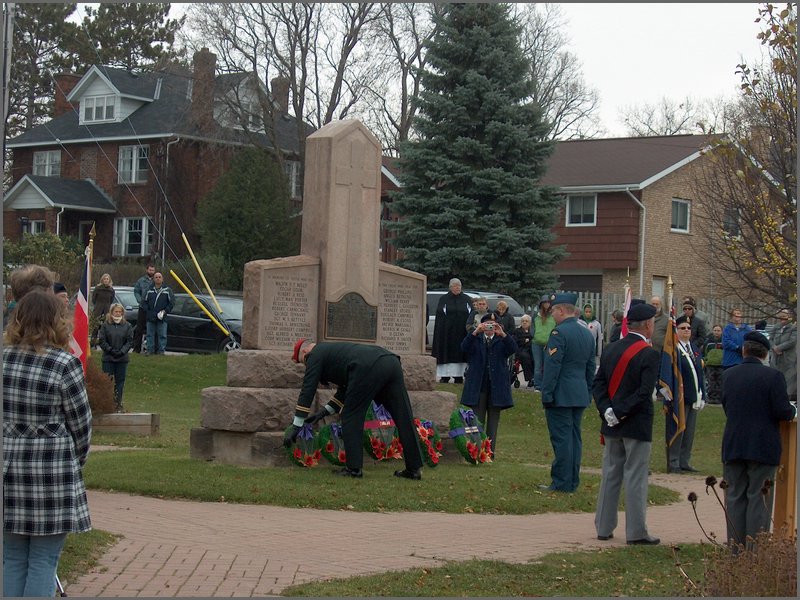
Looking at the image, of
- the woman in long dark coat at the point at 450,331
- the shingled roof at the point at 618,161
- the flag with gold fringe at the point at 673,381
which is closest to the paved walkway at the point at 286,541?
the flag with gold fringe at the point at 673,381

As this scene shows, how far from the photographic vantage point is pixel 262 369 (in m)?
14.1

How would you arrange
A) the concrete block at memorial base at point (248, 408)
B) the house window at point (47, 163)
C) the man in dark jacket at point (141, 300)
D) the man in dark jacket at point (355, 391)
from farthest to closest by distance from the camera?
the house window at point (47, 163) → the man in dark jacket at point (141, 300) → the concrete block at memorial base at point (248, 408) → the man in dark jacket at point (355, 391)

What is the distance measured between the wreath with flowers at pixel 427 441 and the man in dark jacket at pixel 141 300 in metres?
14.4

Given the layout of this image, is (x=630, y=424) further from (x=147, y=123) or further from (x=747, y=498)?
(x=147, y=123)

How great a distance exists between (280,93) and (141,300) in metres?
21.9

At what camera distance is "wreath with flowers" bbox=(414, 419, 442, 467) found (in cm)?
1463

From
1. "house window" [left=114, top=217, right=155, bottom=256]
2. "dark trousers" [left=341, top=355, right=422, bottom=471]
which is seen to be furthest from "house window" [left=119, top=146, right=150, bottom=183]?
"dark trousers" [left=341, top=355, right=422, bottom=471]

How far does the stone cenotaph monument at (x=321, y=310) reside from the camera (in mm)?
14062

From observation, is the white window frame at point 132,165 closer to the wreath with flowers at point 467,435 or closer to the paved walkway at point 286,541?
the wreath with flowers at point 467,435

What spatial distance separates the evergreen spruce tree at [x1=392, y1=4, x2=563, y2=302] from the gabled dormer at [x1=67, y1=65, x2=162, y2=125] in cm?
2180

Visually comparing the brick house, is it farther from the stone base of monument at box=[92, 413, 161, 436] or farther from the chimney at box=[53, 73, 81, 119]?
the stone base of monument at box=[92, 413, 161, 436]

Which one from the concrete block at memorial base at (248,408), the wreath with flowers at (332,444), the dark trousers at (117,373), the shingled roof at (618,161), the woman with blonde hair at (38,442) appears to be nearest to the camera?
the woman with blonde hair at (38,442)

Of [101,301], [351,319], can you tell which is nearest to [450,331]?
[101,301]

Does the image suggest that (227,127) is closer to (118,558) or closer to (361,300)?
(361,300)
